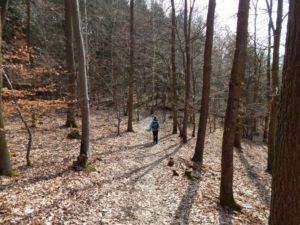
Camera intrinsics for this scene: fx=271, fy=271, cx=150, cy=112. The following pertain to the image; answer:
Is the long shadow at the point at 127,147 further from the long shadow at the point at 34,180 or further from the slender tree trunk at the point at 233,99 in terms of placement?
the slender tree trunk at the point at 233,99

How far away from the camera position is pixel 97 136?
46.5 ft

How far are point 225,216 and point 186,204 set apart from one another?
1002 mm

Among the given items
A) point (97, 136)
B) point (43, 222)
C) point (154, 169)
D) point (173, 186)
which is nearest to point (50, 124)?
point (97, 136)

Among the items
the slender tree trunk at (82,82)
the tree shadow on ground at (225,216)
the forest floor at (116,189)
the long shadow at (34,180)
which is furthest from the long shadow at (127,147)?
the tree shadow on ground at (225,216)

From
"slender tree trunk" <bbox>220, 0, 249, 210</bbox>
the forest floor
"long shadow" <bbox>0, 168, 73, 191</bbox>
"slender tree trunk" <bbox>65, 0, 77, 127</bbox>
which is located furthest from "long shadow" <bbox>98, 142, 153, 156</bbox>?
"slender tree trunk" <bbox>220, 0, 249, 210</bbox>

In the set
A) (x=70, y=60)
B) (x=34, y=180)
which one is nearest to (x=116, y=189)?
(x=34, y=180)

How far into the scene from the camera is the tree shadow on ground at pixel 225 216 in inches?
253

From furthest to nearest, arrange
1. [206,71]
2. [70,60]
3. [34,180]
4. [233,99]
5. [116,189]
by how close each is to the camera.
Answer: [70,60], [206,71], [116,189], [34,180], [233,99]

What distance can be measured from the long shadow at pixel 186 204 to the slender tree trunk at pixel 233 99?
2.89 ft

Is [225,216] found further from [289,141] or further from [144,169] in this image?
[289,141]

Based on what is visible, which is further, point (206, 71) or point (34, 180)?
point (206, 71)

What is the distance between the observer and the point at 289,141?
2.88 m

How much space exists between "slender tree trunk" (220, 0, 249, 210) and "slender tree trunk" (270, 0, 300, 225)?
383cm

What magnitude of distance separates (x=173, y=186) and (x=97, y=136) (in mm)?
6914
